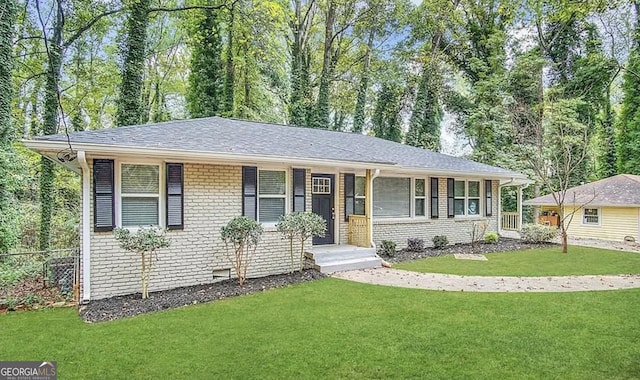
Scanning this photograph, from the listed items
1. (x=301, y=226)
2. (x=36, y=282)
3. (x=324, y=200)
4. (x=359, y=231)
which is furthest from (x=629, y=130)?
(x=36, y=282)

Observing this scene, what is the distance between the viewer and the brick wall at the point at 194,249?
6.75 m

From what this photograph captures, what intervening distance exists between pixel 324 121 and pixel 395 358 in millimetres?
17372

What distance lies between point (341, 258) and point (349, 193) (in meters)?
2.25

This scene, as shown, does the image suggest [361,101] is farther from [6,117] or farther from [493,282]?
[6,117]

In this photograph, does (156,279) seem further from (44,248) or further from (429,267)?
(44,248)

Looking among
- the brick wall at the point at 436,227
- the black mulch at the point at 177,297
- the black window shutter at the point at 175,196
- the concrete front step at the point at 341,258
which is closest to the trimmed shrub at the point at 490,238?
the brick wall at the point at 436,227

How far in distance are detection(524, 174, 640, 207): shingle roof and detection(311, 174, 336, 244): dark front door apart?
10.4 metres

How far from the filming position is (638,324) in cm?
506

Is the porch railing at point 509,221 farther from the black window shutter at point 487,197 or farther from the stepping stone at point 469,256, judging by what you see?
the stepping stone at point 469,256

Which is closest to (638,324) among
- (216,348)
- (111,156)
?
(216,348)

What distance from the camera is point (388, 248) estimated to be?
10.9m

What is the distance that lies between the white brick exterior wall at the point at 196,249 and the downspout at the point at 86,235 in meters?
0.08

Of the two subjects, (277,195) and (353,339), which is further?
(277,195)

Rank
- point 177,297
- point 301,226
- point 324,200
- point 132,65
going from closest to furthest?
point 177,297, point 301,226, point 324,200, point 132,65
